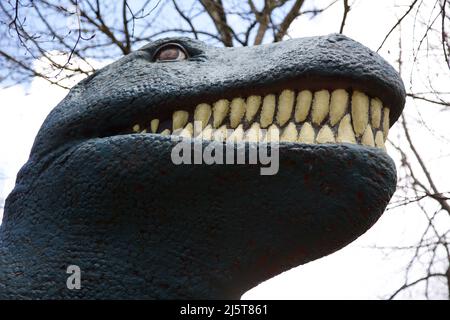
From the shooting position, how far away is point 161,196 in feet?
7.73

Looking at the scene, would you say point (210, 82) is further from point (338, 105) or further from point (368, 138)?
point (368, 138)

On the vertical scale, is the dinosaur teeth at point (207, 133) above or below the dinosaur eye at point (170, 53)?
below

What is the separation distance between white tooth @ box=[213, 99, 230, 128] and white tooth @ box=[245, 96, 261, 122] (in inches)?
3.1

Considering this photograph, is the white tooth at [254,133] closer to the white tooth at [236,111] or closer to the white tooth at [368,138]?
the white tooth at [236,111]

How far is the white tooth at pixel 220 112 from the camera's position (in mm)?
2410

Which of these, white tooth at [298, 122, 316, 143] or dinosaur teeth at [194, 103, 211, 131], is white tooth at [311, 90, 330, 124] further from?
dinosaur teeth at [194, 103, 211, 131]

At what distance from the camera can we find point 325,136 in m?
2.25

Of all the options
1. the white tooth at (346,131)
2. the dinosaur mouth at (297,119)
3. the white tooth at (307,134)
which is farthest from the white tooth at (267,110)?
the white tooth at (346,131)

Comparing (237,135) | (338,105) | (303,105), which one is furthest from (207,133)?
(338,105)

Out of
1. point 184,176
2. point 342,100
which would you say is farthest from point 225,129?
point 342,100

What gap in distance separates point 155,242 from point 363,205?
71 centimetres

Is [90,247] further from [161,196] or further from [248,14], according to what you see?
[248,14]

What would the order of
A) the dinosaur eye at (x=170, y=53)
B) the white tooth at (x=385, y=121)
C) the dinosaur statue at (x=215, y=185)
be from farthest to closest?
1. the dinosaur eye at (x=170, y=53)
2. the white tooth at (x=385, y=121)
3. the dinosaur statue at (x=215, y=185)

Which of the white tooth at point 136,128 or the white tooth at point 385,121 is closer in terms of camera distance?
the white tooth at point 385,121
